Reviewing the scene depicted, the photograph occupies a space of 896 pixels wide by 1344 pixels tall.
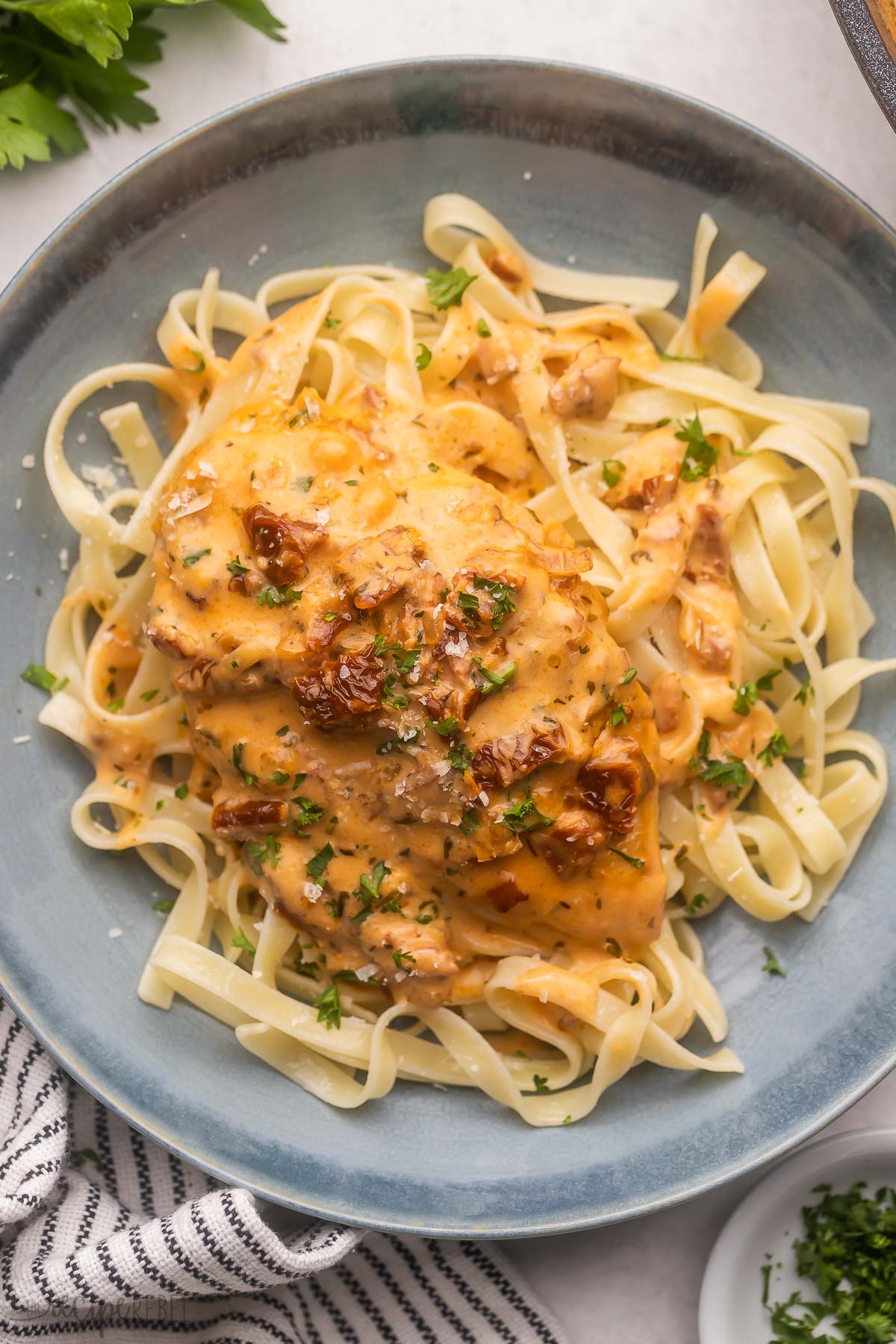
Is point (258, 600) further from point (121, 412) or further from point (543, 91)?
point (543, 91)

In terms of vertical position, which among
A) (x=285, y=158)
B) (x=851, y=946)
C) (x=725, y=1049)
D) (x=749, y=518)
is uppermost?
(x=285, y=158)

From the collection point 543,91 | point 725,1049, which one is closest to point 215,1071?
point 725,1049

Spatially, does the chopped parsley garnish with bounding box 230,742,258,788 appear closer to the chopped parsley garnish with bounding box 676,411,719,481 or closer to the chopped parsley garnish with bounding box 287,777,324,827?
the chopped parsley garnish with bounding box 287,777,324,827

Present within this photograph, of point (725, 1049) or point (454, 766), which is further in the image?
point (725, 1049)

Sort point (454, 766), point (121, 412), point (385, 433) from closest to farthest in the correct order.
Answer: point (454, 766)
point (385, 433)
point (121, 412)

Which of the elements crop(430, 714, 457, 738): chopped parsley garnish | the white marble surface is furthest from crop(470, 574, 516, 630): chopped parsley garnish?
the white marble surface

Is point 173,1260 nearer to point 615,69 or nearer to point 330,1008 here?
point 330,1008
